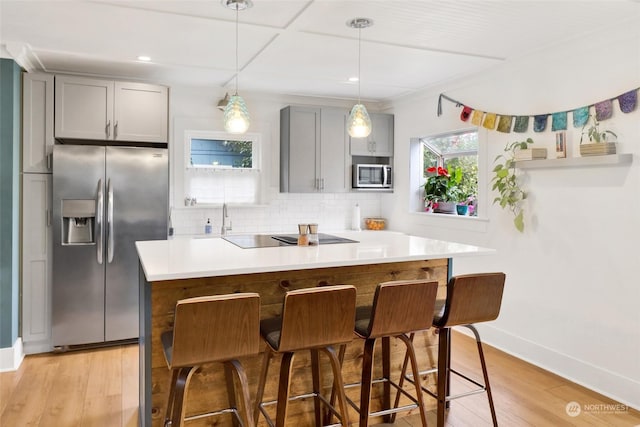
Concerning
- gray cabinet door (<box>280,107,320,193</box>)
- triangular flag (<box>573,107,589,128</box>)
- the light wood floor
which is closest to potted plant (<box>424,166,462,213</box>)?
gray cabinet door (<box>280,107,320,193</box>)

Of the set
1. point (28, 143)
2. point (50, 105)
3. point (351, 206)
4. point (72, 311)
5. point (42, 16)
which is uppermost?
point (42, 16)

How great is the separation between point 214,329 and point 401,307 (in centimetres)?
91

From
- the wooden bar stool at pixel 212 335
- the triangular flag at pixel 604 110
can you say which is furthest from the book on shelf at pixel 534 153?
the wooden bar stool at pixel 212 335

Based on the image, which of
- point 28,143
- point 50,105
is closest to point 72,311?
point 28,143

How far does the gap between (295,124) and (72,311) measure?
2.81 m

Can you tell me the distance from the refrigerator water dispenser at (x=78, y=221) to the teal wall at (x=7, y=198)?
0.38 metres

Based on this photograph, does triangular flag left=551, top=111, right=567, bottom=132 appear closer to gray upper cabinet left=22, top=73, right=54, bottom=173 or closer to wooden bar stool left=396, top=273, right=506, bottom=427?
wooden bar stool left=396, top=273, right=506, bottom=427

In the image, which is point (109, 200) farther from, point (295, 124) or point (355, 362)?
point (355, 362)

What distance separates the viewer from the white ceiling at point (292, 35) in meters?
2.79

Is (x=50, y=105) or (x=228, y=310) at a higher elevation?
(x=50, y=105)

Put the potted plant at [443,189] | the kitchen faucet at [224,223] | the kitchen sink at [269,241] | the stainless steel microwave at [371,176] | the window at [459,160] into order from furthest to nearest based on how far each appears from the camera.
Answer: the stainless steel microwave at [371,176] < the kitchen faucet at [224,223] < the potted plant at [443,189] < the window at [459,160] < the kitchen sink at [269,241]

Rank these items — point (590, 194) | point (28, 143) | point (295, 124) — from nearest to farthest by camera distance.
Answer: point (590, 194)
point (28, 143)
point (295, 124)

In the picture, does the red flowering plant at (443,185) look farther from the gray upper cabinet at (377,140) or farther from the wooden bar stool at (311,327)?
the wooden bar stool at (311,327)

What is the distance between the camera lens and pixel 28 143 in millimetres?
3912
